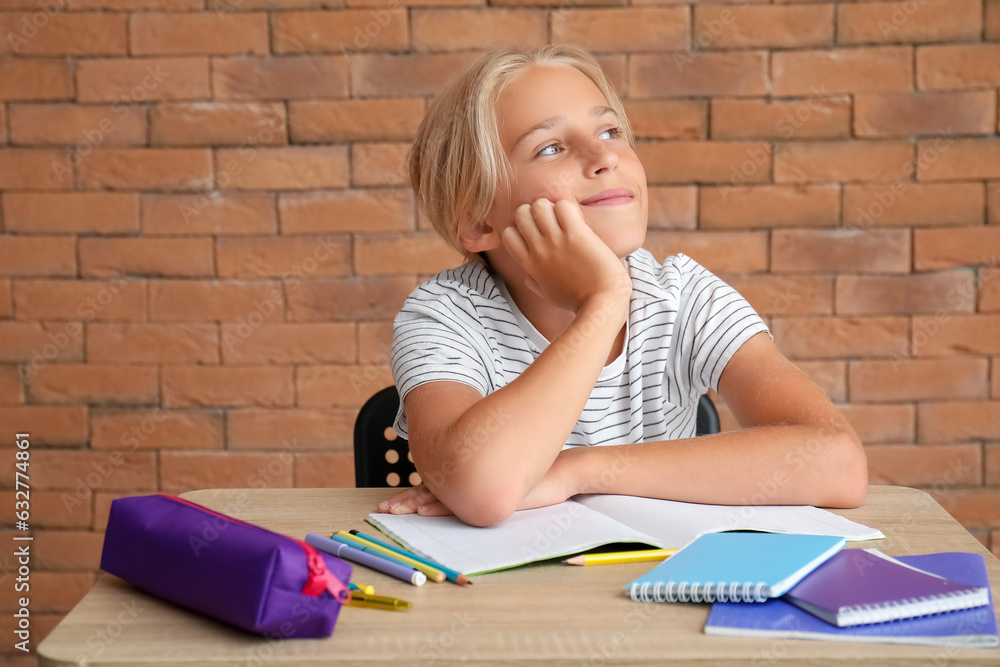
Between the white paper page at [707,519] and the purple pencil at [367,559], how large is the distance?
232 mm

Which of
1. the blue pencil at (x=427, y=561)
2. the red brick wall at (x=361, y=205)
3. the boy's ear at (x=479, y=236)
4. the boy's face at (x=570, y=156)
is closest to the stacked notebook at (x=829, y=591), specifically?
the blue pencil at (x=427, y=561)

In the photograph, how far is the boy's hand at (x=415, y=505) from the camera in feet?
3.16

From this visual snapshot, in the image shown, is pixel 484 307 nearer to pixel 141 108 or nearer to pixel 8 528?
pixel 141 108

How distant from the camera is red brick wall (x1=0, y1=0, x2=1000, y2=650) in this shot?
1.96m

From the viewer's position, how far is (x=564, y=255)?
116cm

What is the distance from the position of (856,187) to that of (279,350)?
1344 millimetres

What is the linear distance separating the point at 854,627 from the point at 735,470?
358 mm

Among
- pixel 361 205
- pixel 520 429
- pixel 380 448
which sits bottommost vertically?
pixel 380 448

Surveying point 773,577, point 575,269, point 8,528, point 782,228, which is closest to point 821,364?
point 782,228

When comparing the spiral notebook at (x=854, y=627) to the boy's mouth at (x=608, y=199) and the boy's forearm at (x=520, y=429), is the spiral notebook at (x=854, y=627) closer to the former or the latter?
the boy's forearm at (x=520, y=429)

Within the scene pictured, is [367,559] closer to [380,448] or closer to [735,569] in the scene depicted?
[735,569]

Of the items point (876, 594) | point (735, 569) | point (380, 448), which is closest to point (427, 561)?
point (735, 569)

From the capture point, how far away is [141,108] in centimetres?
200

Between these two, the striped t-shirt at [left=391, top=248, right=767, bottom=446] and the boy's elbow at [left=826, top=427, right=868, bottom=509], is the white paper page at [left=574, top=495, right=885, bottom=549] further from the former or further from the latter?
the striped t-shirt at [left=391, top=248, right=767, bottom=446]
